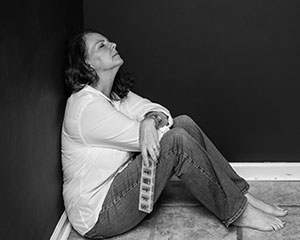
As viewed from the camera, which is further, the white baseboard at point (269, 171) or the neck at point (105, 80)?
the white baseboard at point (269, 171)

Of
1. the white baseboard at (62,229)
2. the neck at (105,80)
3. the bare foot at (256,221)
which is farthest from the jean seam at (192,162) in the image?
the white baseboard at (62,229)

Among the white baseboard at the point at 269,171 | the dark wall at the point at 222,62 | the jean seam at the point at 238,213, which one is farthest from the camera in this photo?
the white baseboard at the point at 269,171

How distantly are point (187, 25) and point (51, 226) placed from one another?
51.0 inches

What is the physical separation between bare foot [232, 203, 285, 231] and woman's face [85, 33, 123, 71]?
2.93 feet

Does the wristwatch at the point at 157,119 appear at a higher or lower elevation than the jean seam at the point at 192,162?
higher

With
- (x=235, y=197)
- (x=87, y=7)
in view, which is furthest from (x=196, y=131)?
(x=87, y=7)

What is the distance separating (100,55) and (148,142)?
0.49 meters

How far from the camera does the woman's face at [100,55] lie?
9.45ft

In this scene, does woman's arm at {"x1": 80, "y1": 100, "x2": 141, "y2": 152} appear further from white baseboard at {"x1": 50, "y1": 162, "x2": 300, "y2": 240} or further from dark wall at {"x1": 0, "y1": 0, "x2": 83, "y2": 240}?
white baseboard at {"x1": 50, "y1": 162, "x2": 300, "y2": 240}

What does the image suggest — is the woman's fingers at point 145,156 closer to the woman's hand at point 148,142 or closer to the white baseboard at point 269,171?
the woman's hand at point 148,142

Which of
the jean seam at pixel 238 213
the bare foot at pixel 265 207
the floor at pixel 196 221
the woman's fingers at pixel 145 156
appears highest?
the woman's fingers at pixel 145 156

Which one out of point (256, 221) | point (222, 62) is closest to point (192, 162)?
point (256, 221)

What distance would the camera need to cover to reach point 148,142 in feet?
8.84

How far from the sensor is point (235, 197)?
280 centimetres
